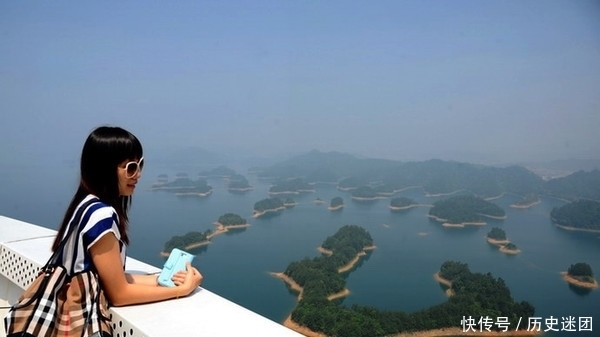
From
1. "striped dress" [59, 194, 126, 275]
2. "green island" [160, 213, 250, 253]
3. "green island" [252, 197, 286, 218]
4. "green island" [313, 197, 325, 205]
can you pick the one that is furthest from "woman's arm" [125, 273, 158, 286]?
"green island" [313, 197, 325, 205]

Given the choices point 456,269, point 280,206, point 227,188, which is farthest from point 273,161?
point 456,269

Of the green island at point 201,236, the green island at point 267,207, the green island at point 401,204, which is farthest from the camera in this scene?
the green island at point 401,204

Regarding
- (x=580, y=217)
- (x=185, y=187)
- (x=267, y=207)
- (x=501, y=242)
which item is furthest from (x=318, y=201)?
(x=580, y=217)

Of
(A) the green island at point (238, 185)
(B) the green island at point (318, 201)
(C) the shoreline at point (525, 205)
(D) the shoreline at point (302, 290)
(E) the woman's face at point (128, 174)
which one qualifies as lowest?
(B) the green island at point (318, 201)

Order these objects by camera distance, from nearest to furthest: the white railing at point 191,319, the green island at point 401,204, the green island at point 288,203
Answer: the white railing at point 191,319 → the green island at point 401,204 → the green island at point 288,203

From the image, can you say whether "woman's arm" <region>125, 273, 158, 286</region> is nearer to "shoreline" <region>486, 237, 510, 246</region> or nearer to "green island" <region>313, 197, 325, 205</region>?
"shoreline" <region>486, 237, 510, 246</region>

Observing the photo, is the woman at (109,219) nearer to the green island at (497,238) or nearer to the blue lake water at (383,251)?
the blue lake water at (383,251)

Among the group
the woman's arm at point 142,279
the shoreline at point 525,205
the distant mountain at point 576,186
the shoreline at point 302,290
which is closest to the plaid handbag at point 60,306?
the woman's arm at point 142,279
